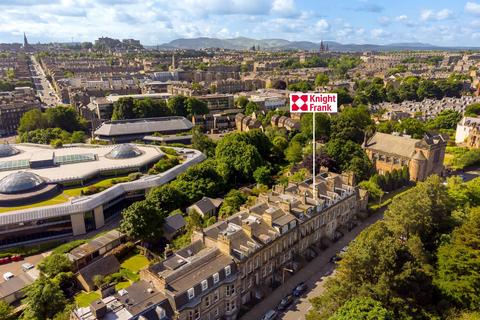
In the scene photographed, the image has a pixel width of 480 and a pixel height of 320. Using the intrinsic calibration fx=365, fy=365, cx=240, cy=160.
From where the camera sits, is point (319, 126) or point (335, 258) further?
point (319, 126)

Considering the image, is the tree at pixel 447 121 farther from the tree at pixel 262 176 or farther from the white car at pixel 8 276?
the white car at pixel 8 276

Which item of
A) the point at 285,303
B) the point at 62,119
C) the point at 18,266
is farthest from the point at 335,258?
the point at 62,119

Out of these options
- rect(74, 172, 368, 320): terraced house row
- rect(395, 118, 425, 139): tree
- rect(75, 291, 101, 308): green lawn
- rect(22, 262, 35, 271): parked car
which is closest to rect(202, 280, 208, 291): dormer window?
rect(74, 172, 368, 320): terraced house row

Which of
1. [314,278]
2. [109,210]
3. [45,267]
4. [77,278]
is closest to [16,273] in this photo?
[45,267]

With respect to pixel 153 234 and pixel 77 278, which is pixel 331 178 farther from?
pixel 77 278

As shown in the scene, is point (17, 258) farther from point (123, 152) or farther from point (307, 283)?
point (307, 283)

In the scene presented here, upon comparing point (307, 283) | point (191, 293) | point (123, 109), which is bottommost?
point (307, 283)
